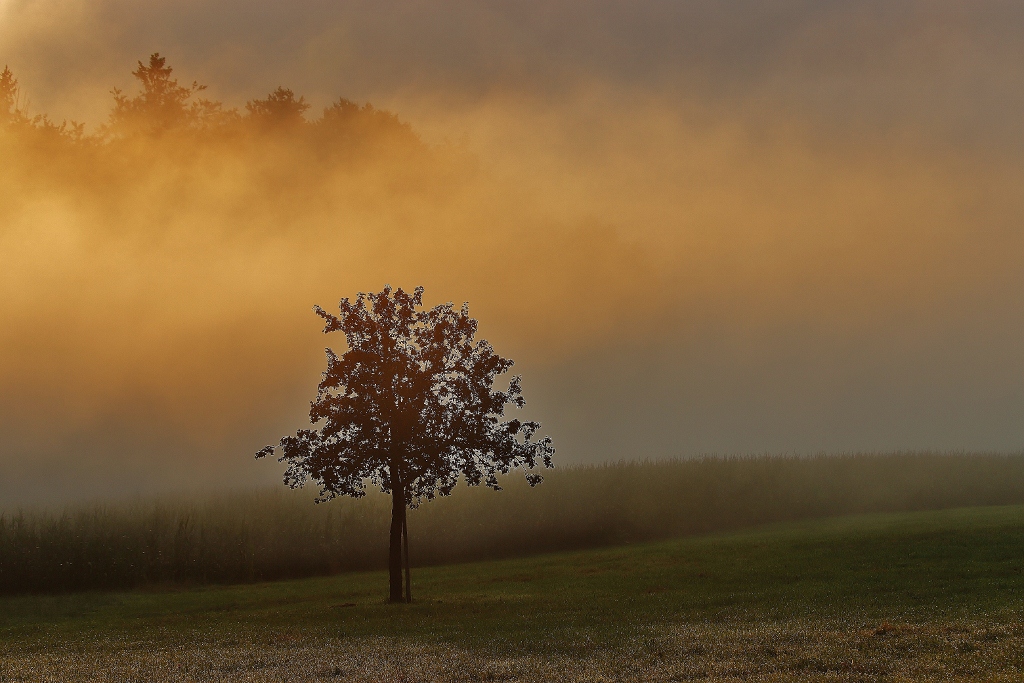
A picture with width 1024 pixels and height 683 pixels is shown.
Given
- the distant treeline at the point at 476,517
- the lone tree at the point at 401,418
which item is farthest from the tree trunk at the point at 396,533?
the distant treeline at the point at 476,517

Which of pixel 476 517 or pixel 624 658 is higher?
pixel 476 517

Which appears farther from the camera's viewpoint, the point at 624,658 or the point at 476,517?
the point at 476,517

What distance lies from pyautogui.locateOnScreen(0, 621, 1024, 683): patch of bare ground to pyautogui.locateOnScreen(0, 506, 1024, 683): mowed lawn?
6 centimetres

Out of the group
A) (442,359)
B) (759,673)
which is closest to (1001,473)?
(442,359)

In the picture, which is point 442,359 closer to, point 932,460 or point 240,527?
point 240,527

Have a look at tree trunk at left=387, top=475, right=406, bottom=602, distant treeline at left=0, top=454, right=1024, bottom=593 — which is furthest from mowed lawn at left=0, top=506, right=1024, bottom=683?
distant treeline at left=0, top=454, right=1024, bottom=593

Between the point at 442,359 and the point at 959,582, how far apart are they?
16.8 m

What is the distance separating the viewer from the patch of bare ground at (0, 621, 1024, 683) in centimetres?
1648

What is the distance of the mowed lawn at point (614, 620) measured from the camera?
701 inches

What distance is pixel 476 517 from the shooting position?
48.2m

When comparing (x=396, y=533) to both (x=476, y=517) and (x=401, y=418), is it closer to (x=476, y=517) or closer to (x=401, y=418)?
(x=401, y=418)

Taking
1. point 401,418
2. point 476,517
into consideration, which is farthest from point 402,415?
point 476,517

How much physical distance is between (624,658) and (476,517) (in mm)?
30195

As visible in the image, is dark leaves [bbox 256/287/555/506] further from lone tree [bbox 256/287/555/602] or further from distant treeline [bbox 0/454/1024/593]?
distant treeline [bbox 0/454/1024/593]
